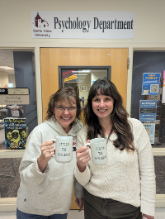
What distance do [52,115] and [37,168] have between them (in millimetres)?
421

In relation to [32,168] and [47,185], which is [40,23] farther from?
[47,185]

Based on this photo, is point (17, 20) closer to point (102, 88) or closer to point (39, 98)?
point (39, 98)

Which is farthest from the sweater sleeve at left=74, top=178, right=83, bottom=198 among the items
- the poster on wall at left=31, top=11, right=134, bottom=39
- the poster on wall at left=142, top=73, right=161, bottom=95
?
the poster on wall at left=31, top=11, right=134, bottom=39

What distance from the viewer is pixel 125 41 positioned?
1.67 meters

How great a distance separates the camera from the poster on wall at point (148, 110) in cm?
188

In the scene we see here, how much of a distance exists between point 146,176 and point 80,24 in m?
1.69

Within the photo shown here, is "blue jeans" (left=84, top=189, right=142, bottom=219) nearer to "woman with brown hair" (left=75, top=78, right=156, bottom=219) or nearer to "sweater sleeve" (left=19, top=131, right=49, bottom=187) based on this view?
"woman with brown hair" (left=75, top=78, right=156, bottom=219)

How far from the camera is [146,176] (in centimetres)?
96

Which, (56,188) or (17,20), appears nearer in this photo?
(56,188)

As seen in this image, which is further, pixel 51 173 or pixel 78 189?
pixel 78 189

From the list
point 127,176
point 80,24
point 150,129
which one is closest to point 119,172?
point 127,176

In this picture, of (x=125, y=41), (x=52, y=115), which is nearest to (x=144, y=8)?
(x=125, y=41)

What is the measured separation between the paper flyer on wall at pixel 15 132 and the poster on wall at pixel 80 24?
1117mm

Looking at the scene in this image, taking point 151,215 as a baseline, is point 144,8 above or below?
above
